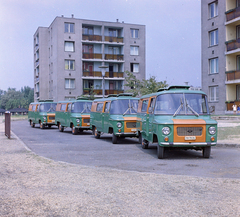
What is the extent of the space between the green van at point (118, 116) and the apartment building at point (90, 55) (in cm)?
3874

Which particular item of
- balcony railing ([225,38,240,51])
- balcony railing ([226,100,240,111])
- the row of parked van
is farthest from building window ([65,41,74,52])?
the row of parked van

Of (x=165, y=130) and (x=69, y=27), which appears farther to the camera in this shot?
(x=69, y=27)

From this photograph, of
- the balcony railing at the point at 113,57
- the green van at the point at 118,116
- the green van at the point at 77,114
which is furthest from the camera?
the balcony railing at the point at 113,57

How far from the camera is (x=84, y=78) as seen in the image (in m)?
57.5

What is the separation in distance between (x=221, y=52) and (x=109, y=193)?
3235 cm

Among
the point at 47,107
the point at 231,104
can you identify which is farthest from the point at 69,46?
the point at 231,104

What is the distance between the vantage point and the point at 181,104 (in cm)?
1122

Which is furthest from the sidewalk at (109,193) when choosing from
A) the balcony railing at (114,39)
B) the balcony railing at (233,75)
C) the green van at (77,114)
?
the balcony railing at (114,39)

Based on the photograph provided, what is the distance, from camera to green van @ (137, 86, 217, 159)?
10.4 m

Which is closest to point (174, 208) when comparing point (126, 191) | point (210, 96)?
point (126, 191)

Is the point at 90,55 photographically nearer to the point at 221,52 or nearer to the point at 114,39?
the point at 114,39

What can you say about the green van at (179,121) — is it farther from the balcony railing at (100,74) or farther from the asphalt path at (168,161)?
the balcony railing at (100,74)

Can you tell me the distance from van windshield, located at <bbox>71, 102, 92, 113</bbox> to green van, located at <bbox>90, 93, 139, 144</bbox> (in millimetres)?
3804

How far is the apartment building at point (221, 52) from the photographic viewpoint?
114ft
